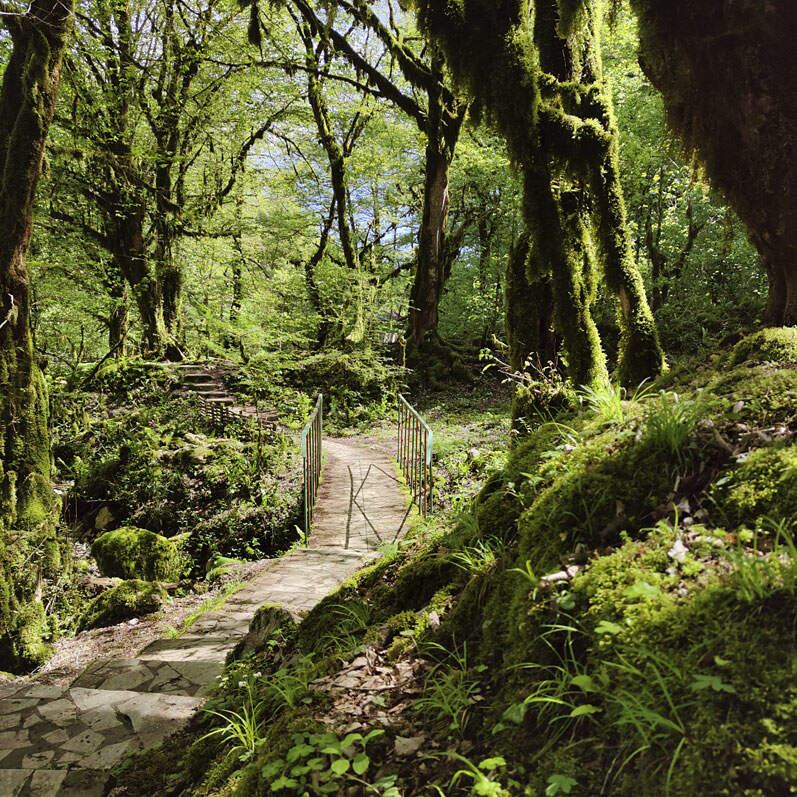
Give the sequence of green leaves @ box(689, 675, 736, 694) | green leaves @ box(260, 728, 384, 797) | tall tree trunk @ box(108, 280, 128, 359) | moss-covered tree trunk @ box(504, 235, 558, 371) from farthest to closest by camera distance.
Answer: tall tree trunk @ box(108, 280, 128, 359) < moss-covered tree trunk @ box(504, 235, 558, 371) < green leaves @ box(260, 728, 384, 797) < green leaves @ box(689, 675, 736, 694)

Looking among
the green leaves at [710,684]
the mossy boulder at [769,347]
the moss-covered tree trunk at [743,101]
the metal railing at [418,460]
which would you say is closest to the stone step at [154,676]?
the green leaves at [710,684]

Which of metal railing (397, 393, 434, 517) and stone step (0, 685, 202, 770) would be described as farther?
metal railing (397, 393, 434, 517)

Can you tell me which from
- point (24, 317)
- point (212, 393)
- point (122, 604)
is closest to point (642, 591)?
point (122, 604)

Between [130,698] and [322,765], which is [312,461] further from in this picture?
[322,765]

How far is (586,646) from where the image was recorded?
1615 mm

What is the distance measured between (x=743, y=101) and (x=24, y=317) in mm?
7169

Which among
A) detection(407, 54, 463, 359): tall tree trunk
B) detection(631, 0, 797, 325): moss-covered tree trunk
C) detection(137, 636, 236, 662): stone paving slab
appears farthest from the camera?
detection(407, 54, 463, 359): tall tree trunk

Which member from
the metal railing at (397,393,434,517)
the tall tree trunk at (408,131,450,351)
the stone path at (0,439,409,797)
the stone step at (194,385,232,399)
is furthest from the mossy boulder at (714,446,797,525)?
the tall tree trunk at (408,131,450,351)

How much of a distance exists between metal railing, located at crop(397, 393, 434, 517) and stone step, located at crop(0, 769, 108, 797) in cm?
415

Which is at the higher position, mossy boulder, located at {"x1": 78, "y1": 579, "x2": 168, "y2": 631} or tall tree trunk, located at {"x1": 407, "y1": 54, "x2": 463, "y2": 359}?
tall tree trunk, located at {"x1": 407, "y1": 54, "x2": 463, "y2": 359}

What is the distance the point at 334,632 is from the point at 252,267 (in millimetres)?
19984

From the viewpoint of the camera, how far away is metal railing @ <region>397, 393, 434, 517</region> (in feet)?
20.7

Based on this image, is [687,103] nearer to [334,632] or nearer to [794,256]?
[794,256]

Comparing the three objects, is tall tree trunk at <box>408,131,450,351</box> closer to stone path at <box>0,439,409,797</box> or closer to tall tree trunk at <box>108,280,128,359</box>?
tall tree trunk at <box>108,280,128,359</box>
